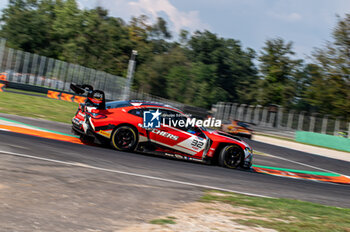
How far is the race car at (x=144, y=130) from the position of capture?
8.86m

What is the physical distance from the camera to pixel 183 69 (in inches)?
2842

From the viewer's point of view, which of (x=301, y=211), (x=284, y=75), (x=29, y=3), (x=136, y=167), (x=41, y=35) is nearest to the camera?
(x=301, y=211)

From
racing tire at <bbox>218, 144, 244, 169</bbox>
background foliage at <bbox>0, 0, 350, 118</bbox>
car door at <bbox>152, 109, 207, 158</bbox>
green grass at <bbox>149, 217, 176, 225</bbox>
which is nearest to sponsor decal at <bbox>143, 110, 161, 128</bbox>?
car door at <bbox>152, 109, 207, 158</bbox>

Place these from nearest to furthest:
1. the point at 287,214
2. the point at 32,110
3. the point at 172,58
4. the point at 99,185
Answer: the point at 287,214
the point at 99,185
the point at 32,110
the point at 172,58

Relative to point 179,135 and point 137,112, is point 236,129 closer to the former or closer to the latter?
point 179,135

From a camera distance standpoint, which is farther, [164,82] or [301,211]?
[164,82]

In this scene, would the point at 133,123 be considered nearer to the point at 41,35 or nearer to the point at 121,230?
the point at 121,230

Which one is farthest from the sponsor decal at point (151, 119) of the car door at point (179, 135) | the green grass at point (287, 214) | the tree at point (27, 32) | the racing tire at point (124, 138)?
the tree at point (27, 32)

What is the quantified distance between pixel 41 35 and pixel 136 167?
2540 inches

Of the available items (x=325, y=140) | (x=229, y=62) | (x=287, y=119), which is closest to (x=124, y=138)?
(x=325, y=140)

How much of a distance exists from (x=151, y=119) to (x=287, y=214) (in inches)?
184

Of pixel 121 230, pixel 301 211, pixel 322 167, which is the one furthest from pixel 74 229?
pixel 322 167

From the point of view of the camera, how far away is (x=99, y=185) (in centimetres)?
551

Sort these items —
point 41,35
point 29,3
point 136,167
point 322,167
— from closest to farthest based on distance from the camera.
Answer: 1. point 136,167
2. point 322,167
3. point 41,35
4. point 29,3
